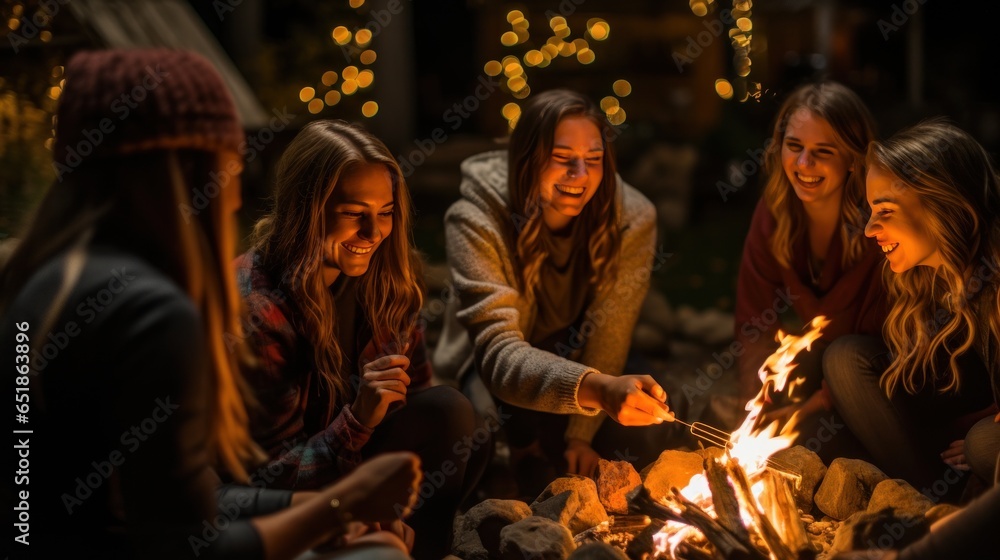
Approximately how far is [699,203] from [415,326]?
748 centimetres

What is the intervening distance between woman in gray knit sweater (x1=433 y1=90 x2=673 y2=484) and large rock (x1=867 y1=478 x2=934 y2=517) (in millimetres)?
993

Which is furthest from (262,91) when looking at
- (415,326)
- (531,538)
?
(531,538)

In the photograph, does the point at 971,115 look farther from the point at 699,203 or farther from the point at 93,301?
the point at 93,301

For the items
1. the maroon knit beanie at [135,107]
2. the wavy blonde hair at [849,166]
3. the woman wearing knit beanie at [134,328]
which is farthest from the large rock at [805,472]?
the maroon knit beanie at [135,107]

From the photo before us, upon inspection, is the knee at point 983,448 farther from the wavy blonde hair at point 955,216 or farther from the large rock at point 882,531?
the large rock at point 882,531

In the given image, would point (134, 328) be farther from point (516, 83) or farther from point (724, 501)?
point (516, 83)

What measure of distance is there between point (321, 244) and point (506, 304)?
0.96 metres

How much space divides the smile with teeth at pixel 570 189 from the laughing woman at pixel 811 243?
2.60 feet

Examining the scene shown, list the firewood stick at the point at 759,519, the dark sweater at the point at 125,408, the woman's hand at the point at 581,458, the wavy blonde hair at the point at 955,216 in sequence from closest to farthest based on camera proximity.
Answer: the dark sweater at the point at 125,408 → the firewood stick at the point at 759,519 → the wavy blonde hair at the point at 955,216 → the woman's hand at the point at 581,458

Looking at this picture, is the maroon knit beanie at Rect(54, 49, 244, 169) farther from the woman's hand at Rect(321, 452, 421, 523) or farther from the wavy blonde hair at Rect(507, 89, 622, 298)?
the wavy blonde hair at Rect(507, 89, 622, 298)

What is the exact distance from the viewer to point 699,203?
10672mm

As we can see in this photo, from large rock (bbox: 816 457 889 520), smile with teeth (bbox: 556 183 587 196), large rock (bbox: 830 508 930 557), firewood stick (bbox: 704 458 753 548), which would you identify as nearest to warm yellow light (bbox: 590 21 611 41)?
smile with teeth (bbox: 556 183 587 196)

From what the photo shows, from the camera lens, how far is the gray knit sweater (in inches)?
153

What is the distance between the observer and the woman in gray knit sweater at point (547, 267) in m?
4.00
